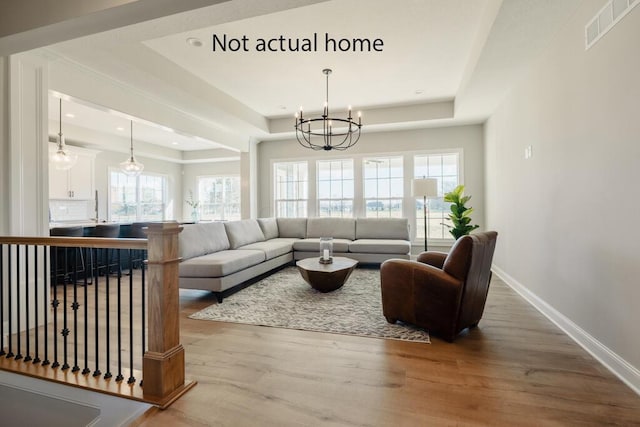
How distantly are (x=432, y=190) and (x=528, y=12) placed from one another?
3.15 meters

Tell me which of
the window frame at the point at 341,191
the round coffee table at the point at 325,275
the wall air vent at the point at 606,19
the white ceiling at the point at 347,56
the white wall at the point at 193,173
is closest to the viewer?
the wall air vent at the point at 606,19

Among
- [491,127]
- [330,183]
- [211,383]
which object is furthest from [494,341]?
[330,183]

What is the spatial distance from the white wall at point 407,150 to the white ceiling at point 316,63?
0.34m

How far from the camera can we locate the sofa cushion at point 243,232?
5020 mm

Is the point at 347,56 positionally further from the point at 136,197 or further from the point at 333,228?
the point at 136,197

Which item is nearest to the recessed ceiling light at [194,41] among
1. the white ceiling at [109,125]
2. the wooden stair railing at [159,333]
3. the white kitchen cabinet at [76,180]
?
the white ceiling at [109,125]

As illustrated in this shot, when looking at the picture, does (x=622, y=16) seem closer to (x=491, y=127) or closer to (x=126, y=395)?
(x=491, y=127)

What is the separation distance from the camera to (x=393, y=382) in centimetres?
202

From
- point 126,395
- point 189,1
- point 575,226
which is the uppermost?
point 189,1

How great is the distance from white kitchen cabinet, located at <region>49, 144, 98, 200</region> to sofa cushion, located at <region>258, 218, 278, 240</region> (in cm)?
392

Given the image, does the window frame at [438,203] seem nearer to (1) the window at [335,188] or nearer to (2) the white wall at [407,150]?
(2) the white wall at [407,150]

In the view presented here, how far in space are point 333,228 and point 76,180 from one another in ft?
17.9

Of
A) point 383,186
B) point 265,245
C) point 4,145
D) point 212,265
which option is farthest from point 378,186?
point 4,145

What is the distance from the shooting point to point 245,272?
13.5 feet
